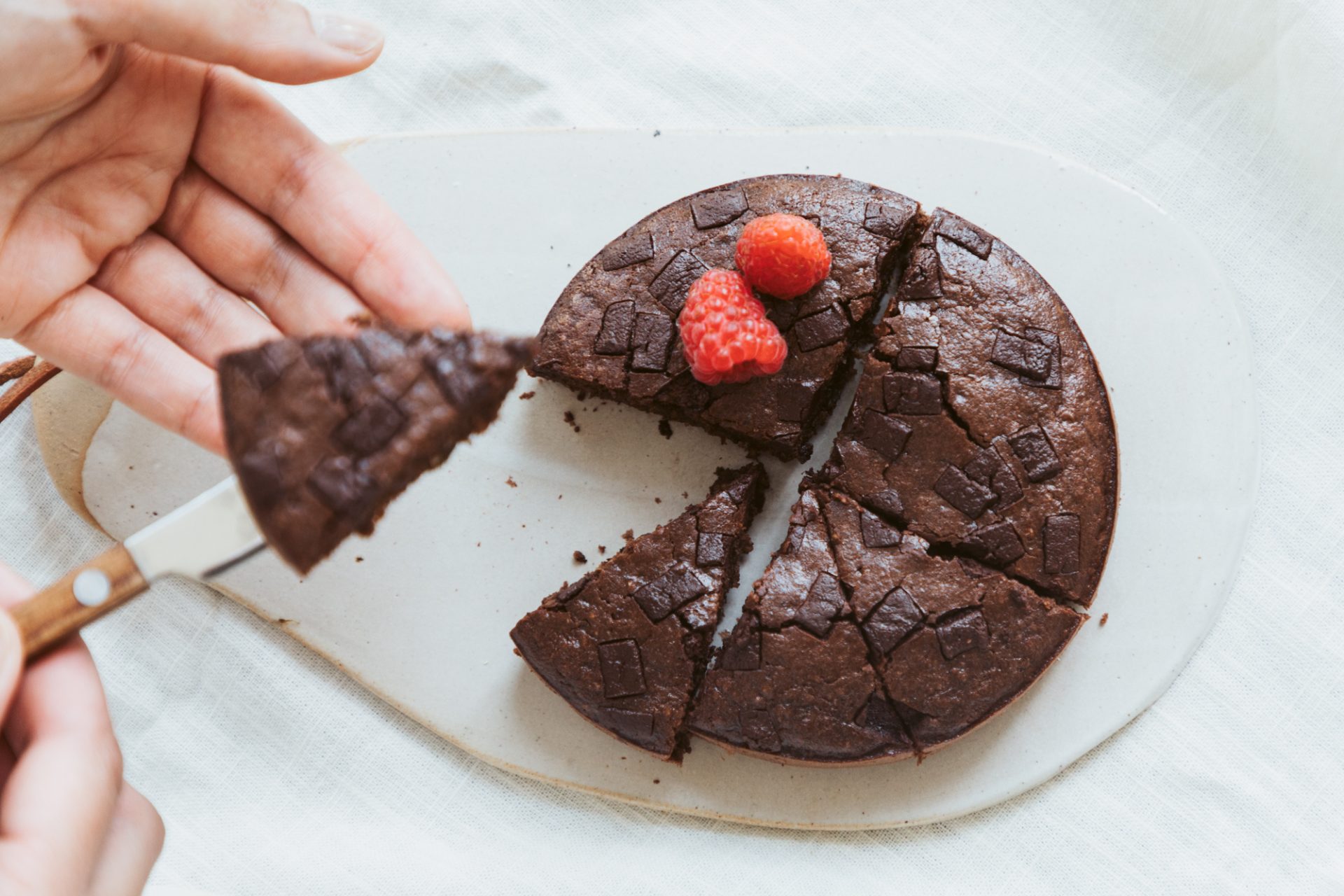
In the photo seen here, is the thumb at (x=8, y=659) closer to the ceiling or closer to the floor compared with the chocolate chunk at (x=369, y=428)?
closer to the floor

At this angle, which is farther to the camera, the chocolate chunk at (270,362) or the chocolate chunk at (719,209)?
the chocolate chunk at (719,209)

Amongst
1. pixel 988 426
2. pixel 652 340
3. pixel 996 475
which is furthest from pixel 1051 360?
pixel 652 340

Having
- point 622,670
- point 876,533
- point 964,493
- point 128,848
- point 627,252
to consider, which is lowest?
point 128,848

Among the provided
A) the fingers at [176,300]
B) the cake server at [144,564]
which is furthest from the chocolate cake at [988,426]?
the fingers at [176,300]

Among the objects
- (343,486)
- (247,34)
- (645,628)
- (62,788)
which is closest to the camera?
(62,788)

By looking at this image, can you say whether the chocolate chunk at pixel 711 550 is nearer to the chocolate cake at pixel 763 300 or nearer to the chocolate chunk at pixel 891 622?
the chocolate cake at pixel 763 300

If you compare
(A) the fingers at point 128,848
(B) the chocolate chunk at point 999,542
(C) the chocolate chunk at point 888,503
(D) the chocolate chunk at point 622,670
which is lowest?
(A) the fingers at point 128,848

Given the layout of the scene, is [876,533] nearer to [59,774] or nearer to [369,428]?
[369,428]
